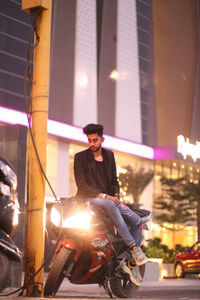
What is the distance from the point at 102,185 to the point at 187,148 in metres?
32.7

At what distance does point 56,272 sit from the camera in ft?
19.2

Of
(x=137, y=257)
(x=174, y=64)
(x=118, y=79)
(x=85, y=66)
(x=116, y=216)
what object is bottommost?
(x=137, y=257)

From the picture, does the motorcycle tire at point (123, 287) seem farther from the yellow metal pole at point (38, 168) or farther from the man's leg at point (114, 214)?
the yellow metal pole at point (38, 168)

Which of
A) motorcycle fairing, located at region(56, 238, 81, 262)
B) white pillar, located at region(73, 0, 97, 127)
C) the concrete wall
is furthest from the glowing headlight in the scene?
the concrete wall

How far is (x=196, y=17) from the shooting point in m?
42.5

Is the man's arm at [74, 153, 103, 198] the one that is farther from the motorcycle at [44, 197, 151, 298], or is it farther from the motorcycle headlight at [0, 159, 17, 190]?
the motorcycle headlight at [0, 159, 17, 190]

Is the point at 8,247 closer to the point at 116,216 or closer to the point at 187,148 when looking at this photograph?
the point at 116,216

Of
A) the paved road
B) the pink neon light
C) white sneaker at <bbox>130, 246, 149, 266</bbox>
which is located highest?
the pink neon light

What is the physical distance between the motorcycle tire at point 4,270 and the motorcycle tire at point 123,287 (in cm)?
162

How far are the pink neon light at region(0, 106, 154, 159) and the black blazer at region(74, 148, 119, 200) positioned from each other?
1464 centimetres

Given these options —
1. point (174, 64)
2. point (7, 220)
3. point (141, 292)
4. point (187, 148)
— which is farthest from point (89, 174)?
point (174, 64)

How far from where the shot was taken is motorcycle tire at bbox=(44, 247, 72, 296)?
5867 millimetres

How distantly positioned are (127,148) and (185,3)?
45.4 feet

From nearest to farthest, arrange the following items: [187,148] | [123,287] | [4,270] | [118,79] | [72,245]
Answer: [4,270] < [72,245] < [123,287] < [118,79] < [187,148]
